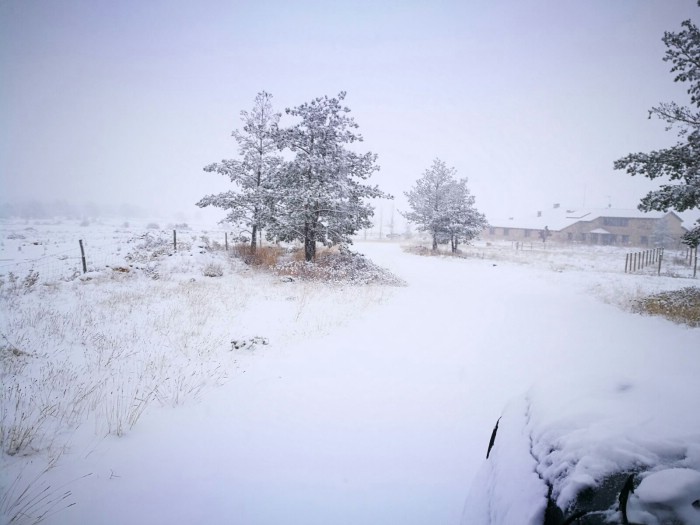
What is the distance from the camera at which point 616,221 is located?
56375mm

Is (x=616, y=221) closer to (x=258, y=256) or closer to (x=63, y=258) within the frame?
(x=258, y=256)

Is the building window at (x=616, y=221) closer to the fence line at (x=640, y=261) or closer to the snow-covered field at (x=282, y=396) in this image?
the fence line at (x=640, y=261)

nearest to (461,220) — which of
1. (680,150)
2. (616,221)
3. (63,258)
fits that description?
(680,150)

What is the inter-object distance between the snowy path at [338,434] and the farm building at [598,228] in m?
62.2

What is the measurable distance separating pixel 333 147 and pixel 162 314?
1112 cm

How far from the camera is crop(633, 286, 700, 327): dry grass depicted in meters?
8.88

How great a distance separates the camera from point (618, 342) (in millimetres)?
7316

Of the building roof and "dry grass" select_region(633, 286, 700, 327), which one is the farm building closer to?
the building roof

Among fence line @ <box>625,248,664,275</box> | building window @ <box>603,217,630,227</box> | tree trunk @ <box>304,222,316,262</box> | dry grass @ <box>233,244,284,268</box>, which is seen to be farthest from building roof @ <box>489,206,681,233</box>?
dry grass @ <box>233,244,284,268</box>

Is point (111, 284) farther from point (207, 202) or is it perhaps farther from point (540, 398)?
point (540, 398)

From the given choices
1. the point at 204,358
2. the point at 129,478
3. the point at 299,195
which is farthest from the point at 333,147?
the point at 129,478

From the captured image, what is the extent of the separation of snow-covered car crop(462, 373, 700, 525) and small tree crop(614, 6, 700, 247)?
1197cm

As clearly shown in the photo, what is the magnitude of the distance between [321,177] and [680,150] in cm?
1355

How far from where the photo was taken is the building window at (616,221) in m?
55.3
